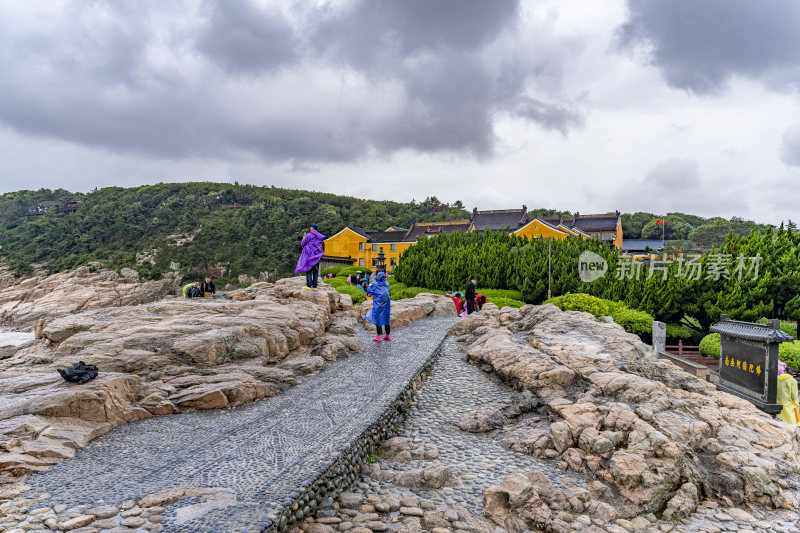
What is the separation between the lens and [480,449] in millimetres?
7598

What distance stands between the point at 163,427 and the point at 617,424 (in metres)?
7.51

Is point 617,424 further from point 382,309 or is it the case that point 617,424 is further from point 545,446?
point 382,309

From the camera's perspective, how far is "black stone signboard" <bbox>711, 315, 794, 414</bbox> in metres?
11.1

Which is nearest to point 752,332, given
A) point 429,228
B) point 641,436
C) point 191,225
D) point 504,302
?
point 641,436

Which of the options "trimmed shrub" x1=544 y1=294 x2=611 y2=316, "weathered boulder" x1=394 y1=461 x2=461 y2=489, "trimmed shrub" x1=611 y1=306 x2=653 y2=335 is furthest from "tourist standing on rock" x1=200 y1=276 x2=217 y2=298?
"trimmed shrub" x1=611 y1=306 x2=653 y2=335

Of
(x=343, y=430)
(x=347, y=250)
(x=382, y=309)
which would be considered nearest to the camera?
(x=343, y=430)

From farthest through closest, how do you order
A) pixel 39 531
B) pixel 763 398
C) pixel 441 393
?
1. pixel 763 398
2. pixel 441 393
3. pixel 39 531

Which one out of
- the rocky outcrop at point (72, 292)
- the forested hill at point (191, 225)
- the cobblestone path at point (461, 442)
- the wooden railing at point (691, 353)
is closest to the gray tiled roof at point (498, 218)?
the forested hill at point (191, 225)

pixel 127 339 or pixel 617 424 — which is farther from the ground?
pixel 127 339

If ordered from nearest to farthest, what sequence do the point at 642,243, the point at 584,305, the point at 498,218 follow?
the point at 584,305 < the point at 498,218 < the point at 642,243

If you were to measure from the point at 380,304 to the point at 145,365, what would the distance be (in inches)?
250

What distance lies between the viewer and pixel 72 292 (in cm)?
4278

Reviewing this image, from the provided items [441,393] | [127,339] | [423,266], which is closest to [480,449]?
[441,393]

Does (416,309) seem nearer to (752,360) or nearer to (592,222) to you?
(752,360)
